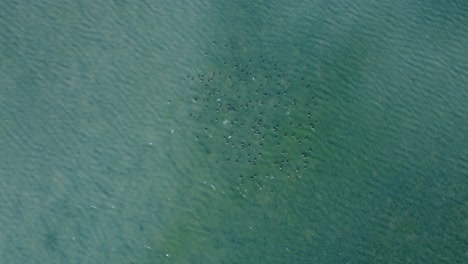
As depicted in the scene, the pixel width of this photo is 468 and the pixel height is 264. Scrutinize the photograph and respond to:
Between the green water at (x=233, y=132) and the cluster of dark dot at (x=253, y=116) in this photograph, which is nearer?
the green water at (x=233, y=132)

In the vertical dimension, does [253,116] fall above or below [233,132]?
above

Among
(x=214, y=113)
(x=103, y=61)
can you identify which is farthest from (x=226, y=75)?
(x=103, y=61)

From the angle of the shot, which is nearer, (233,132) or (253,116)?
(233,132)

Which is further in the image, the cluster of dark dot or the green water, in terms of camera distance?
the cluster of dark dot
